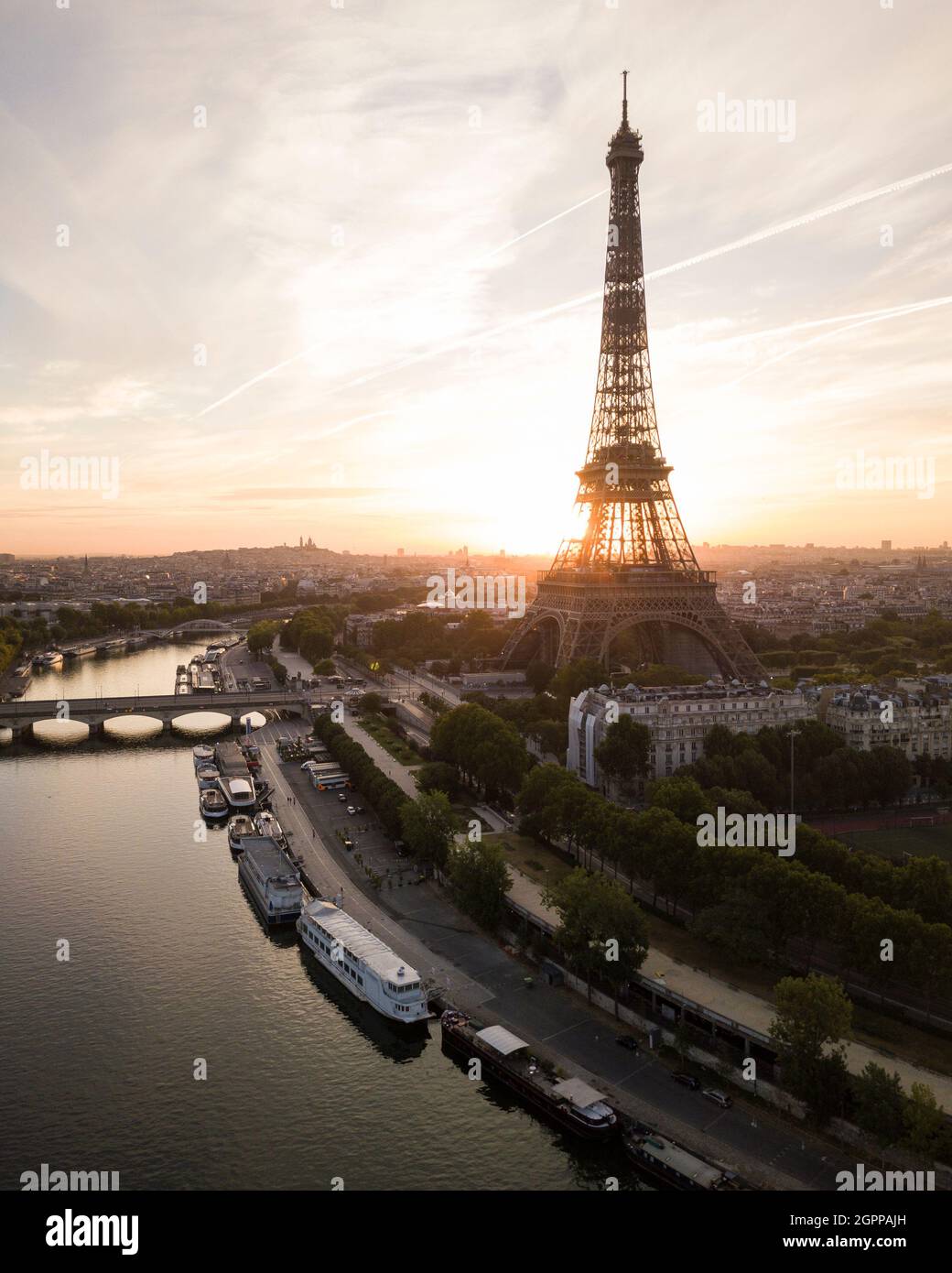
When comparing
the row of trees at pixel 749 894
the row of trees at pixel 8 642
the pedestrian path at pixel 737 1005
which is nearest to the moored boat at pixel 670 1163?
the pedestrian path at pixel 737 1005

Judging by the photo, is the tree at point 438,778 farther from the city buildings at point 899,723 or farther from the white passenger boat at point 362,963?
the city buildings at point 899,723

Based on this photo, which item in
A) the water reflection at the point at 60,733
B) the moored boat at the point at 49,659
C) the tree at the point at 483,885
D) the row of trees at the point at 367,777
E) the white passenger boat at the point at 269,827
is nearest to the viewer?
the tree at the point at 483,885

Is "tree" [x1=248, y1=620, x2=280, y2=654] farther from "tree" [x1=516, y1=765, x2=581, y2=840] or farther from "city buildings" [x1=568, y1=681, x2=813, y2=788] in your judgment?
"tree" [x1=516, y1=765, x2=581, y2=840]

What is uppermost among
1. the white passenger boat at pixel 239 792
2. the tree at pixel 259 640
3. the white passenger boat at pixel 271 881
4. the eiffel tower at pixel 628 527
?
the eiffel tower at pixel 628 527

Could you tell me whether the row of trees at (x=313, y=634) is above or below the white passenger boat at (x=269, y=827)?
above

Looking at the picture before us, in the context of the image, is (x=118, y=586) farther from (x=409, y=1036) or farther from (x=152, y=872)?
(x=409, y=1036)

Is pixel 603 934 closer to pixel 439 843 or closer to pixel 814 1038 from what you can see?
pixel 814 1038

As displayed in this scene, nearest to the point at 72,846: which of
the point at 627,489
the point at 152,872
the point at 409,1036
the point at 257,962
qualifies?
the point at 152,872
